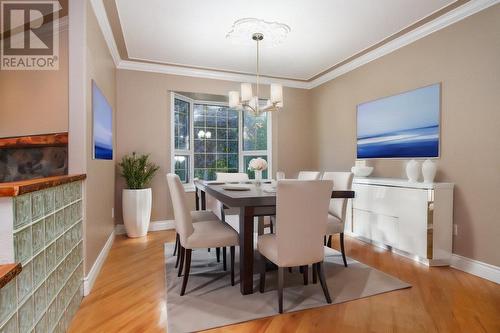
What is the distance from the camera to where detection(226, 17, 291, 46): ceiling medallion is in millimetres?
2889

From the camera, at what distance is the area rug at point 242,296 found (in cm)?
187

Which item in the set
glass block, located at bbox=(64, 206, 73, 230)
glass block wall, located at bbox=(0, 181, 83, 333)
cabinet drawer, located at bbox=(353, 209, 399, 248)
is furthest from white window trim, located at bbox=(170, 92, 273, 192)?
glass block, located at bbox=(64, 206, 73, 230)

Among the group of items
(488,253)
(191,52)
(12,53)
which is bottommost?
(488,253)

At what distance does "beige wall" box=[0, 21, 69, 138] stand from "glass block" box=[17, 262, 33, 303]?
6.78 ft

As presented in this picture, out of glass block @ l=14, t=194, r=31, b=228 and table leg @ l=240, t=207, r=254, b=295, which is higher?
glass block @ l=14, t=194, r=31, b=228

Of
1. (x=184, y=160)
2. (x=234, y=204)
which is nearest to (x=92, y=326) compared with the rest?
(x=234, y=204)

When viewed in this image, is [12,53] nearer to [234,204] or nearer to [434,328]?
[234,204]

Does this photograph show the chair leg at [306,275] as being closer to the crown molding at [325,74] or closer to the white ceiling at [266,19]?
the white ceiling at [266,19]

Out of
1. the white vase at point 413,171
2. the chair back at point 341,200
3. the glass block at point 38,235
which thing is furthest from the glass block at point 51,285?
the white vase at point 413,171

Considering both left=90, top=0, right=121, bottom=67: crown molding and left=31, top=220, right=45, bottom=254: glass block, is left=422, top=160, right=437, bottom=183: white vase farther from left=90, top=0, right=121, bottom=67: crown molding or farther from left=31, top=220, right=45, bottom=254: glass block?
left=90, top=0, right=121, bottom=67: crown molding

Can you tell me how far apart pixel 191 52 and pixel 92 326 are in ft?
10.8

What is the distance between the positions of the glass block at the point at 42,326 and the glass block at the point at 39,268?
0.62 ft

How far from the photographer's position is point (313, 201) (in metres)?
1.95

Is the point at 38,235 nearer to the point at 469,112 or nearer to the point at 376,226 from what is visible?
the point at 376,226
